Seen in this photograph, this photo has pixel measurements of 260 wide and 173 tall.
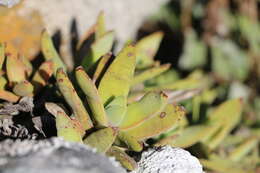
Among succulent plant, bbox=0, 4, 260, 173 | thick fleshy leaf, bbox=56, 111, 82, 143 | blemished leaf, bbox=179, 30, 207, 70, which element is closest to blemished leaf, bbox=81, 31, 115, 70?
succulent plant, bbox=0, 4, 260, 173

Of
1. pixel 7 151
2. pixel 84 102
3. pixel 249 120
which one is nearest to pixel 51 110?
pixel 84 102

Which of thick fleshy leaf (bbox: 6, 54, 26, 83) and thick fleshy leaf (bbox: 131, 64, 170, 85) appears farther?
thick fleshy leaf (bbox: 131, 64, 170, 85)

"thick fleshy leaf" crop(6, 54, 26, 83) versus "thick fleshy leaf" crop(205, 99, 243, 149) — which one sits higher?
"thick fleshy leaf" crop(6, 54, 26, 83)

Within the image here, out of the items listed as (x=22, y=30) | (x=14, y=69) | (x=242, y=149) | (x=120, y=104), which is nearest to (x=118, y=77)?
(x=120, y=104)

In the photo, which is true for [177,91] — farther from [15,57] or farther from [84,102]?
[15,57]

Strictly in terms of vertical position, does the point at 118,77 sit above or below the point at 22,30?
below

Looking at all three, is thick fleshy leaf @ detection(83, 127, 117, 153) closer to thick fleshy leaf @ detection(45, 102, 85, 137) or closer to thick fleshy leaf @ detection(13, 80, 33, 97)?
thick fleshy leaf @ detection(45, 102, 85, 137)

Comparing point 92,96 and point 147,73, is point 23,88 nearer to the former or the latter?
point 92,96
